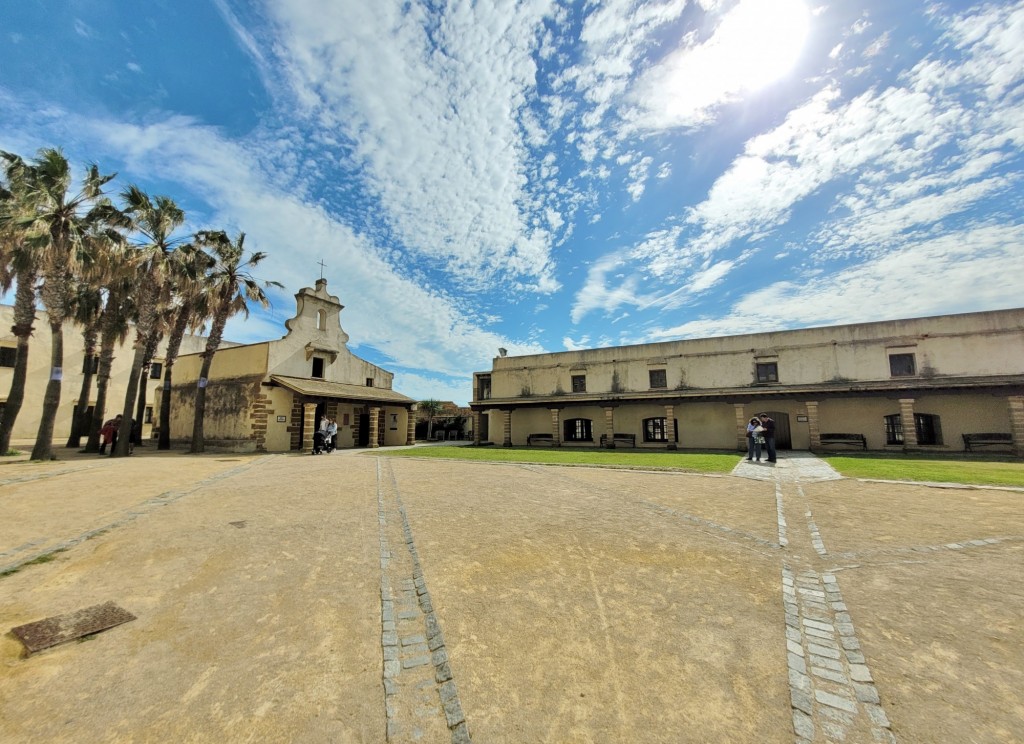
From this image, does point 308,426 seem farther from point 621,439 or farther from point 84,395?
point 621,439

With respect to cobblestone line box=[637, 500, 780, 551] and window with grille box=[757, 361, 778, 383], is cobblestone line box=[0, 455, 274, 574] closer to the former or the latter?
cobblestone line box=[637, 500, 780, 551]

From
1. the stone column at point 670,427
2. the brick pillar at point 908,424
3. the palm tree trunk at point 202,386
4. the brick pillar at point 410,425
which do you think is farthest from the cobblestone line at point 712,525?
the brick pillar at point 410,425

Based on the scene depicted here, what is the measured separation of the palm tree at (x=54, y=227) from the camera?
12711 millimetres

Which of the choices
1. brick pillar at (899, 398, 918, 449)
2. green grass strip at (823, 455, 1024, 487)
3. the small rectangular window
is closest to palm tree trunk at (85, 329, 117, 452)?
green grass strip at (823, 455, 1024, 487)

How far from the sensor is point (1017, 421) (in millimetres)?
16641

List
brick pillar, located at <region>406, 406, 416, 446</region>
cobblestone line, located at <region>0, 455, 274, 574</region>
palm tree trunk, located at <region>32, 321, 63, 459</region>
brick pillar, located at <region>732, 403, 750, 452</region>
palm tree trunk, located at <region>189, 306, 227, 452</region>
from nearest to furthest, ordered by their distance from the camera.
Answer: cobblestone line, located at <region>0, 455, 274, 574</region> → palm tree trunk, located at <region>32, 321, 63, 459</region> → palm tree trunk, located at <region>189, 306, 227, 452</region> → brick pillar, located at <region>732, 403, 750, 452</region> → brick pillar, located at <region>406, 406, 416, 446</region>

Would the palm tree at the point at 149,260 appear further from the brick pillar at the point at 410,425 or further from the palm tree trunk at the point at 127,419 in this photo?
the brick pillar at the point at 410,425

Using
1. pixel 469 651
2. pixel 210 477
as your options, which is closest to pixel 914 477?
pixel 469 651

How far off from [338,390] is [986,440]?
29956mm

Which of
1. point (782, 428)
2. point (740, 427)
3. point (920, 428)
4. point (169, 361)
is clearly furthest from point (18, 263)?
point (920, 428)

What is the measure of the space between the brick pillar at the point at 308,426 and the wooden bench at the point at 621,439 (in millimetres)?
15693

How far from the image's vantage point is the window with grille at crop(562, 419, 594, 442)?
26.3m

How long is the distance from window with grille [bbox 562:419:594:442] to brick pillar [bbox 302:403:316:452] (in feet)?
47.9

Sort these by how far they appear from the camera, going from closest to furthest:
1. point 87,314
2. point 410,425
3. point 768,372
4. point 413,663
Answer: point 413,663
point 87,314
point 768,372
point 410,425
